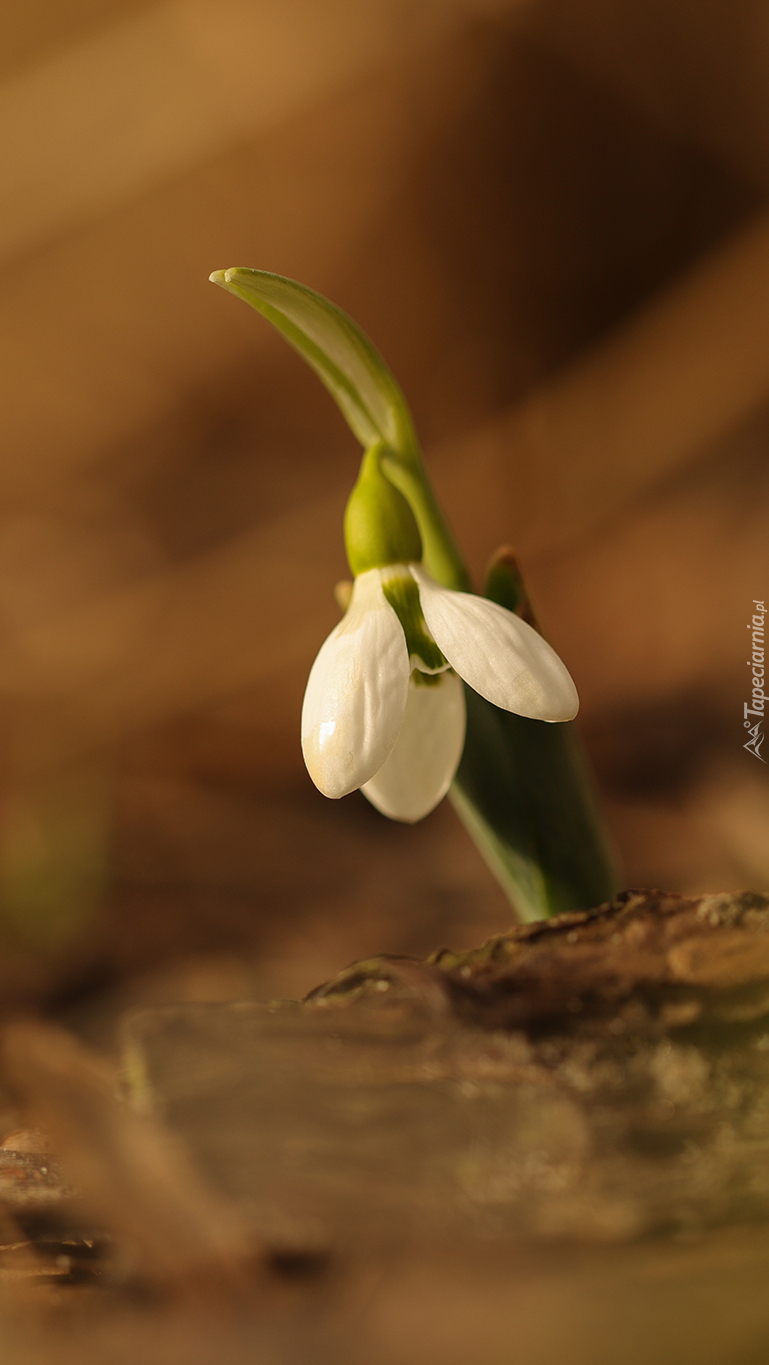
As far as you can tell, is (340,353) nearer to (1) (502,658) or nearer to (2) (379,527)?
(2) (379,527)

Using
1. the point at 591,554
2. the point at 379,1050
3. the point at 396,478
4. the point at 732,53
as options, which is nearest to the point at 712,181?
the point at 732,53

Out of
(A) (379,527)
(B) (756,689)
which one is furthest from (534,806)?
(B) (756,689)

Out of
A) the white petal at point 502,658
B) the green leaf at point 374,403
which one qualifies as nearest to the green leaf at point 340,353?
the green leaf at point 374,403

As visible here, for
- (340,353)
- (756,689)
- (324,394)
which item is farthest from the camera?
(324,394)

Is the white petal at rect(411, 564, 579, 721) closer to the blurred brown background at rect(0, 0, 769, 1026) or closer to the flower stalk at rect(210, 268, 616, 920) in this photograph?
the flower stalk at rect(210, 268, 616, 920)

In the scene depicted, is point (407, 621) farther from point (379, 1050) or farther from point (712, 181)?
point (712, 181)
